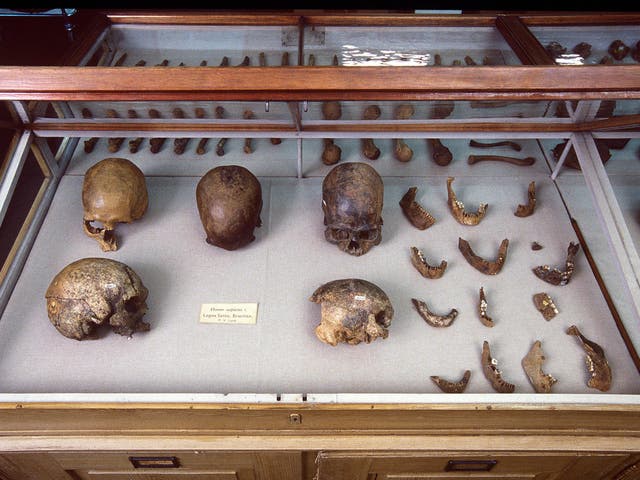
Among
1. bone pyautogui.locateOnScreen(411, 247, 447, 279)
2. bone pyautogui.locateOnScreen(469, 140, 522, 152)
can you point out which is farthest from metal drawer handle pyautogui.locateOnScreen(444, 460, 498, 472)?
bone pyautogui.locateOnScreen(469, 140, 522, 152)

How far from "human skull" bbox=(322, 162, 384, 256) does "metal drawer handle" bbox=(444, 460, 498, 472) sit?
101 centimetres

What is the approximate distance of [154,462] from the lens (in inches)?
80.4

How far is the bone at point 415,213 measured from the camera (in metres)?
2.54

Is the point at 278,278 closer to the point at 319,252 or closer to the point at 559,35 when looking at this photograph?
the point at 319,252

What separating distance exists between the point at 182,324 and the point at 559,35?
2106mm

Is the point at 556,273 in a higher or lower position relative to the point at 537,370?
higher

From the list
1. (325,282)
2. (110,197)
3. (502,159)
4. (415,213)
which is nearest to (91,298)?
(110,197)

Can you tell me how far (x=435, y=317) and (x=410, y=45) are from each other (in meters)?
1.20

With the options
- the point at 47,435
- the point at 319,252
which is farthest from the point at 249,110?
the point at 47,435

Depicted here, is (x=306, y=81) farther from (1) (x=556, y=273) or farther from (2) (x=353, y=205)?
(1) (x=556, y=273)

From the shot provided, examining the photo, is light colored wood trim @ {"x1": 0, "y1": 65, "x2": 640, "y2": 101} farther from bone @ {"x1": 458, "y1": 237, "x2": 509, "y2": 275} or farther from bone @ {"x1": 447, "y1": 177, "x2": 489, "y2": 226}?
bone @ {"x1": 447, "y1": 177, "x2": 489, "y2": 226}

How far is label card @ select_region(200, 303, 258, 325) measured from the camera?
2.19m

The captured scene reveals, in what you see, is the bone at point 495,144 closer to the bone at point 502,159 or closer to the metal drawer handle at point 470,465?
the bone at point 502,159

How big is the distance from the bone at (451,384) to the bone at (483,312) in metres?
0.29
